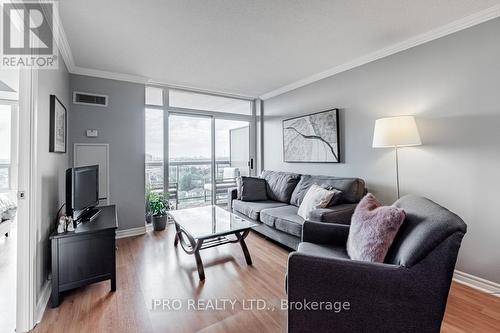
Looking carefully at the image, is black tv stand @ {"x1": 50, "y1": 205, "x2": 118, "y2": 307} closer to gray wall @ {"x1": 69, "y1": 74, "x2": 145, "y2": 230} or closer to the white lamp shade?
gray wall @ {"x1": 69, "y1": 74, "x2": 145, "y2": 230}

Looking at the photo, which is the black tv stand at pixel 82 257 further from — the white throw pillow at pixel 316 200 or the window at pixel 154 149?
the white throw pillow at pixel 316 200

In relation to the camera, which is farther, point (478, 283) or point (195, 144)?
point (195, 144)

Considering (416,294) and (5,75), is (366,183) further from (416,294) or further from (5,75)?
(5,75)

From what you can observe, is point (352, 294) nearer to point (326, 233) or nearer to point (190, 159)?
point (326, 233)

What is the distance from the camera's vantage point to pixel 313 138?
3.75 meters

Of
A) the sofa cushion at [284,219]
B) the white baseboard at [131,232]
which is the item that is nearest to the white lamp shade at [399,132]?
the sofa cushion at [284,219]

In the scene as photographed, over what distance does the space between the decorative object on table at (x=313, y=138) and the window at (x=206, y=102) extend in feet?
3.89

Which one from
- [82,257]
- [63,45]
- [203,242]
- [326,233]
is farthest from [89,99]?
[326,233]

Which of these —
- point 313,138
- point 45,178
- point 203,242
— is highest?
point 313,138

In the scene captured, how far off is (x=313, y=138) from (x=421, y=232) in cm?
269

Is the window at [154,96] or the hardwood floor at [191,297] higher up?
the window at [154,96]

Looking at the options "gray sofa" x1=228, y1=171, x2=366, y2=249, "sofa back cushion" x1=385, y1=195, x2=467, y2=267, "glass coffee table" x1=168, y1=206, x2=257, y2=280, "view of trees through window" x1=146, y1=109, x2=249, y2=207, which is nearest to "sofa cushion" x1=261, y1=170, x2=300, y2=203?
"gray sofa" x1=228, y1=171, x2=366, y2=249

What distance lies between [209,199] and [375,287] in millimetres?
3764

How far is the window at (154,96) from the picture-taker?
396cm
